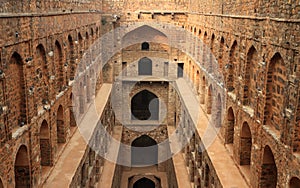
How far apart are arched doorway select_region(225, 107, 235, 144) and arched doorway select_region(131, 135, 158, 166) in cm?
1184

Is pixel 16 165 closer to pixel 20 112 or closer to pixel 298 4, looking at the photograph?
pixel 20 112

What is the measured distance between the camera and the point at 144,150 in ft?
80.3

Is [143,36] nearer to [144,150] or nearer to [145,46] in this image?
[145,46]

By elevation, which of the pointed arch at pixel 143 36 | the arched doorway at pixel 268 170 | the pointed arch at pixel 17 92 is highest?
the pointed arch at pixel 143 36

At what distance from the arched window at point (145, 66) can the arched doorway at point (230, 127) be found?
482 inches

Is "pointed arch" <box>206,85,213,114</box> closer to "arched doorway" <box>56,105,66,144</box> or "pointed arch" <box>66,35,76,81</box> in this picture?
"pointed arch" <box>66,35,76,81</box>

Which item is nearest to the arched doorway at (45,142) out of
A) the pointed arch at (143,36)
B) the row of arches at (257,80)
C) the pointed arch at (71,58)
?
the pointed arch at (71,58)

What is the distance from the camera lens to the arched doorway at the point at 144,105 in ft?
83.6

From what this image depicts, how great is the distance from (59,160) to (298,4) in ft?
25.9

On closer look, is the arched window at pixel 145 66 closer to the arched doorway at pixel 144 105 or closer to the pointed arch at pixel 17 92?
the arched doorway at pixel 144 105

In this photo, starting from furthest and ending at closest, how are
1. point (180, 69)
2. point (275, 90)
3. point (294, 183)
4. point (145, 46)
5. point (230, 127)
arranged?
point (145, 46) → point (180, 69) → point (230, 127) → point (275, 90) → point (294, 183)

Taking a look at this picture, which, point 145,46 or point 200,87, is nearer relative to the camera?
point 200,87

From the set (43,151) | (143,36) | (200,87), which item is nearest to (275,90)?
(43,151)

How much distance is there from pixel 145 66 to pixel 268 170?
15.8m
